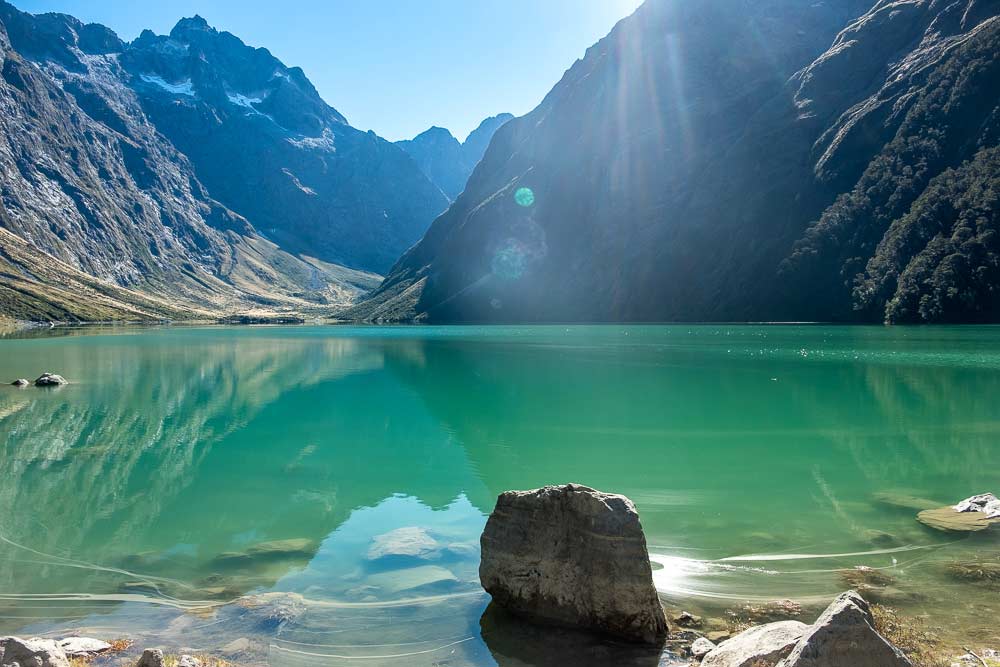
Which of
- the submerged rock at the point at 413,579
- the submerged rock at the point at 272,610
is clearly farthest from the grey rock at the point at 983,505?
the submerged rock at the point at 272,610

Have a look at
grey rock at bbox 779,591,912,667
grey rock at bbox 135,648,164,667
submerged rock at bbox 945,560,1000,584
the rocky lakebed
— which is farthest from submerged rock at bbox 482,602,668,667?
submerged rock at bbox 945,560,1000,584

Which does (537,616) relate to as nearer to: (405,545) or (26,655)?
(405,545)

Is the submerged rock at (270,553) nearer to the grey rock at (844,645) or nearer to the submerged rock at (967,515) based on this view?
the grey rock at (844,645)

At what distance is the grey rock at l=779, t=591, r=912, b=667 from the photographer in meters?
8.49

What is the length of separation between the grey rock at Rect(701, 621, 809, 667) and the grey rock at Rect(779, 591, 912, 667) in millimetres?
939

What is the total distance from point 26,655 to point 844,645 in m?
12.2

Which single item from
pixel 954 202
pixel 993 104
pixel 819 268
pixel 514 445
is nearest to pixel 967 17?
pixel 993 104

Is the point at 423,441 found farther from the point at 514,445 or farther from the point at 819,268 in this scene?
the point at 819,268

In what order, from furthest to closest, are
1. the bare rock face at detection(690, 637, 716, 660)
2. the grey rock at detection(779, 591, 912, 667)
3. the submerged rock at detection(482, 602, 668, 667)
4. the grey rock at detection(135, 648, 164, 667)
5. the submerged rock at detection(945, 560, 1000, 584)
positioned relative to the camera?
the submerged rock at detection(945, 560, 1000, 584), the submerged rock at detection(482, 602, 668, 667), the bare rock face at detection(690, 637, 716, 660), the grey rock at detection(135, 648, 164, 667), the grey rock at detection(779, 591, 912, 667)

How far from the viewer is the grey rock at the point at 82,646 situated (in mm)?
11959

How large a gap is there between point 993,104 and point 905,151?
20.6 m

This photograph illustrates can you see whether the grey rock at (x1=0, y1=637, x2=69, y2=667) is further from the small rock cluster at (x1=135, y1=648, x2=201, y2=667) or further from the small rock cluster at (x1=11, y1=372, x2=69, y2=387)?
the small rock cluster at (x1=11, y1=372, x2=69, y2=387)

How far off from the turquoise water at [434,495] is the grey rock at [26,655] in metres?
2.47

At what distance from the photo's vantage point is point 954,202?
500 ft
